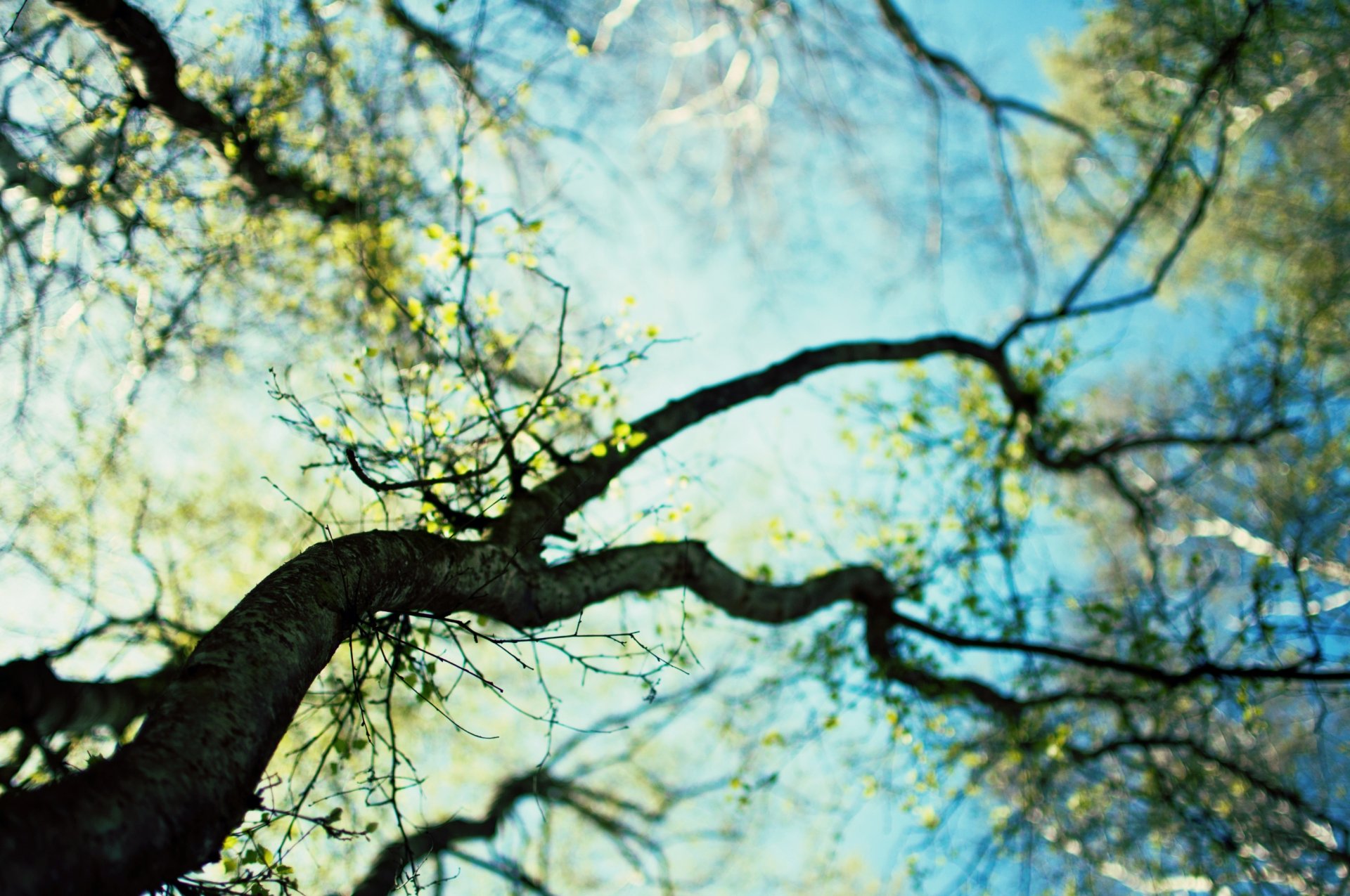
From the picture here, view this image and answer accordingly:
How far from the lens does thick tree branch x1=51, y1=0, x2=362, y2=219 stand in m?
4.07

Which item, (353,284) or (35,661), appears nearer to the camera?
(35,661)

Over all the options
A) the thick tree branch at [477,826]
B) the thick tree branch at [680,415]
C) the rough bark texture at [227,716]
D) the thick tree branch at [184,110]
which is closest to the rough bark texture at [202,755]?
the rough bark texture at [227,716]

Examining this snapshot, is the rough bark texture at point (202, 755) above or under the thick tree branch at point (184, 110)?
under

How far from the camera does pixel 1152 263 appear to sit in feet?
43.6

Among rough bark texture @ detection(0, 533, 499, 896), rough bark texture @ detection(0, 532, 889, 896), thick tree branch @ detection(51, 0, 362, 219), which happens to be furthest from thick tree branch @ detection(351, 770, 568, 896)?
thick tree branch @ detection(51, 0, 362, 219)

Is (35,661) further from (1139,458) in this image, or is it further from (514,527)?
(1139,458)

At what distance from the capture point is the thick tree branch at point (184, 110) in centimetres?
407

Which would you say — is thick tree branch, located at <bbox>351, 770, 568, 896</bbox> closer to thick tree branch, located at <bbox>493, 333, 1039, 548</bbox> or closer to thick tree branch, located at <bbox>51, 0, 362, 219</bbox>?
thick tree branch, located at <bbox>493, 333, 1039, 548</bbox>

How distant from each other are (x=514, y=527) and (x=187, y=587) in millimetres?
5740

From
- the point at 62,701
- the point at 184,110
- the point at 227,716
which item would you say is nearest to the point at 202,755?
the point at 227,716

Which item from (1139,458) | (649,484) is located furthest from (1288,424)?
(649,484)

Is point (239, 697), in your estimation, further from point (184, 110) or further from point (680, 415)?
point (184, 110)

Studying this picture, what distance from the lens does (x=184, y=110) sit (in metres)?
4.76

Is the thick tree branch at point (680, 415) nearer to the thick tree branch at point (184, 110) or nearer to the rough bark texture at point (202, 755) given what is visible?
the rough bark texture at point (202, 755)
